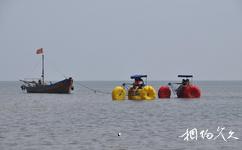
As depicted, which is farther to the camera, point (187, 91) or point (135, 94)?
point (187, 91)

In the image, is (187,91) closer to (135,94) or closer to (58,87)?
(135,94)

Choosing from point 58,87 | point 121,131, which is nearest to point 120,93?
point 58,87

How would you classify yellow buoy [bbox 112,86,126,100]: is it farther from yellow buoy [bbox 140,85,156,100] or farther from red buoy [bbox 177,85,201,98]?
red buoy [bbox 177,85,201,98]

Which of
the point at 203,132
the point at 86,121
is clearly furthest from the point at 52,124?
the point at 203,132

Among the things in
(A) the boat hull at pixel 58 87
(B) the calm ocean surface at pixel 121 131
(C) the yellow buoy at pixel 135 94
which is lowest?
(B) the calm ocean surface at pixel 121 131

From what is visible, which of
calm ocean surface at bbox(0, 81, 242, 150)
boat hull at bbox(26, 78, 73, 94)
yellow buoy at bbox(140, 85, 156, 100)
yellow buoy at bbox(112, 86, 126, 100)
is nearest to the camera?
calm ocean surface at bbox(0, 81, 242, 150)

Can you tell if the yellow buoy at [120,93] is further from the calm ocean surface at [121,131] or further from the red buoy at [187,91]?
the calm ocean surface at [121,131]

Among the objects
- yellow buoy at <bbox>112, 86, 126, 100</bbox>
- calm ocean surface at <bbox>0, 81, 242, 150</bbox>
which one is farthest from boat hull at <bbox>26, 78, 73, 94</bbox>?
calm ocean surface at <bbox>0, 81, 242, 150</bbox>

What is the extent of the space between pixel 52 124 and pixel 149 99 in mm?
36934

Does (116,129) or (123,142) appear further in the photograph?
(116,129)

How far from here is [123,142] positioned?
39.3 metres

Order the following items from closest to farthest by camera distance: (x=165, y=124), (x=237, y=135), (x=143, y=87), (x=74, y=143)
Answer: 1. (x=74, y=143)
2. (x=237, y=135)
3. (x=165, y=124)
4. (x=143, y=87)

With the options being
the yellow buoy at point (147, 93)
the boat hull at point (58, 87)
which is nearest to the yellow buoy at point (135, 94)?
the yellow buoy at point (147, 93)

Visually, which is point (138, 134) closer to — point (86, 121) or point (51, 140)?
point (51, 140)
